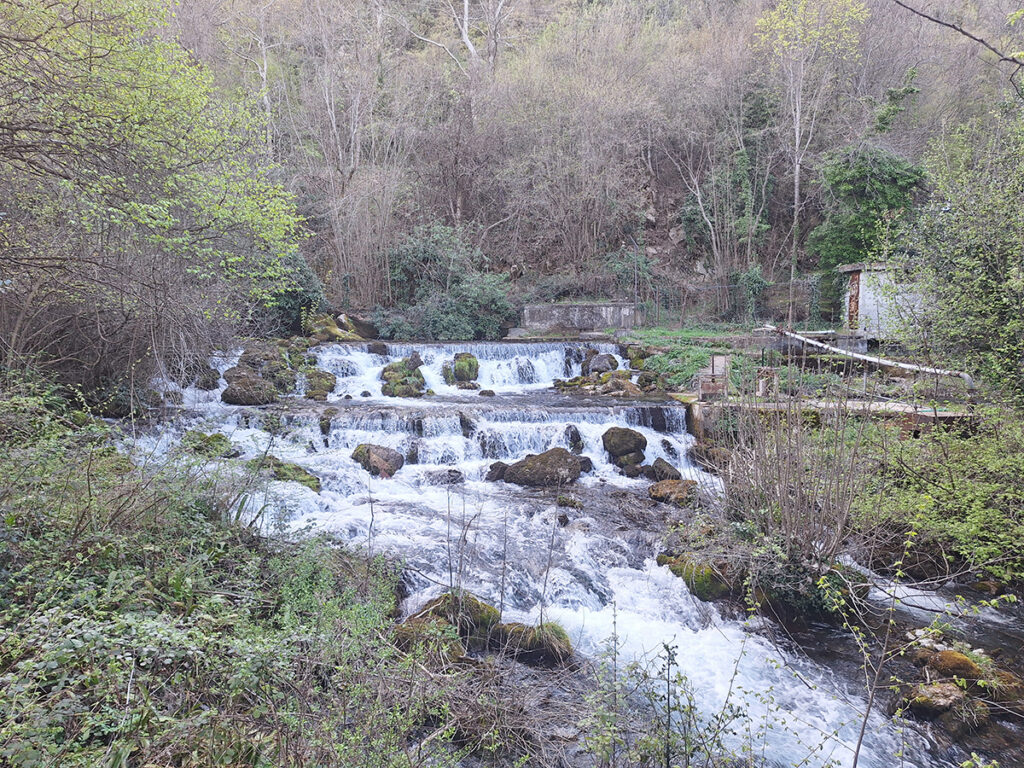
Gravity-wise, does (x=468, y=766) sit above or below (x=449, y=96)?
below

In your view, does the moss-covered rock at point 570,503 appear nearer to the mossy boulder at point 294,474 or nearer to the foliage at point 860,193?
the mossy boulder at point 294,474

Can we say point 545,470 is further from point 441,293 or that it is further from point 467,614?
point 441,293

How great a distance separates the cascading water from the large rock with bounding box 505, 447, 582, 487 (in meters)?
0.26

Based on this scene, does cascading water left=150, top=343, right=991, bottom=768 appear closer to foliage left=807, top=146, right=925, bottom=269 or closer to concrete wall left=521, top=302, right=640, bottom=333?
concrete wall left=521, top=302, right=640, bottom=333

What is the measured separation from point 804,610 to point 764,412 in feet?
7.44

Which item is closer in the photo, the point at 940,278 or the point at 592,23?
the point at 940,278

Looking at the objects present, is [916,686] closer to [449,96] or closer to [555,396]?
[555,396]

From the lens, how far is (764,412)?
680 cm

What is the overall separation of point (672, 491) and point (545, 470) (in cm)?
200

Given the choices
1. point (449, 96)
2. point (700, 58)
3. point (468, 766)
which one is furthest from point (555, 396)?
point (700, 58)

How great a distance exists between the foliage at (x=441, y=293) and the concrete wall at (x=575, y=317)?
2.71 feet

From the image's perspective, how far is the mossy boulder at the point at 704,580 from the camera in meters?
5.88

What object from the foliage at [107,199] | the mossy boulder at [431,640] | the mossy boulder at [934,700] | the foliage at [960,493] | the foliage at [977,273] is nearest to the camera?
the mossy boulder at [431,640]

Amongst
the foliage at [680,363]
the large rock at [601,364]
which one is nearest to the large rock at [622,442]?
the foliage at [680,363]
